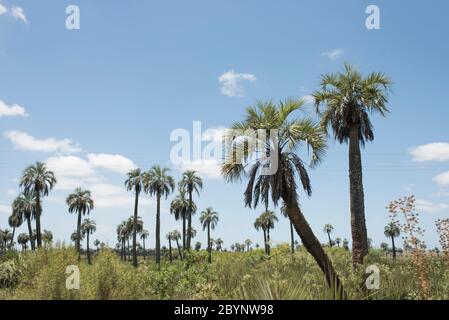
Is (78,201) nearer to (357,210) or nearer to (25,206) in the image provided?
(25,206)

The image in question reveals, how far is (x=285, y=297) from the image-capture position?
7.30m

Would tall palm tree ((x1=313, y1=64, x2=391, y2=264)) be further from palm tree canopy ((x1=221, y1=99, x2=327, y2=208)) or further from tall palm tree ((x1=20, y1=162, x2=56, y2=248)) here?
tall palm tree ((x1=20, y1=162, x2=56, y2=248))

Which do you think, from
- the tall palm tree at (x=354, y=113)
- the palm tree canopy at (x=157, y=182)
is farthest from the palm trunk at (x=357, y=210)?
the palm tree canopy at (x=157, y=182)

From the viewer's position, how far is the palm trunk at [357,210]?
17.5m

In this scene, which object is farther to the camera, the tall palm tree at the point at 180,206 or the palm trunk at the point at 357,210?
the tall palm tree at the point at 180,206

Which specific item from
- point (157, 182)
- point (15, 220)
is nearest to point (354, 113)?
→ point (157, 182)

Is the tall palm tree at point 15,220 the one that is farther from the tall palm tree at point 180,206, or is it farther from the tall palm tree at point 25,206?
the tall palm tree at point 180,206

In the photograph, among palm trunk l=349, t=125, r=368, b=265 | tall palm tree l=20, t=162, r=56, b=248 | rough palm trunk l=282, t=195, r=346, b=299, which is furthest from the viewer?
tall palm tree l=20, t=162, r=56, b=248

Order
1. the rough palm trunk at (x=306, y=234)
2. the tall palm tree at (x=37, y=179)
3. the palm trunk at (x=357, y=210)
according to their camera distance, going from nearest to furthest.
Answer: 1. the rough palm trunk at (x=306, y=234)
2. the palm trunk at (x=357, y=210)
3. the tall palm tree at (x=37, y=179)

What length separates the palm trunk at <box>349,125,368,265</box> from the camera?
1752cm

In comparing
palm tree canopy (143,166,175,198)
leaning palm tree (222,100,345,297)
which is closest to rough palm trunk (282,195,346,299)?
leaning palm tree (222,100,345,297)

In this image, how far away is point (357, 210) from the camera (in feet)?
59.2
